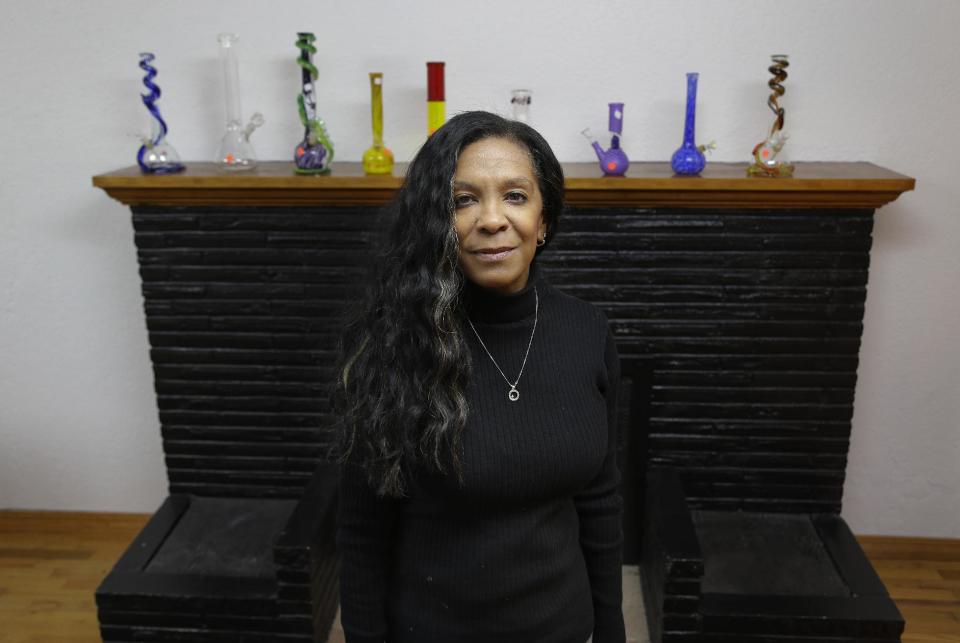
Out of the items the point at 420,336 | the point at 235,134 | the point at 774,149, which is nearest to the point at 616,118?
the point at 774,149

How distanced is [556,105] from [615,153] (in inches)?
10.5

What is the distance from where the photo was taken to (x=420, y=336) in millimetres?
1322

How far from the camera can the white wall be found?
2328mm

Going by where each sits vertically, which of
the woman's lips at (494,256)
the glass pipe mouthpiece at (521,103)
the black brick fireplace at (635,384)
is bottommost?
the black brick fireplace at (635,384)

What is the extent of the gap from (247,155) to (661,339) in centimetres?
131

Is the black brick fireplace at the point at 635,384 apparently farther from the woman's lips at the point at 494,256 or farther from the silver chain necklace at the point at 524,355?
the woman's lips at the point at 494,256

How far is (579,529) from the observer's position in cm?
152

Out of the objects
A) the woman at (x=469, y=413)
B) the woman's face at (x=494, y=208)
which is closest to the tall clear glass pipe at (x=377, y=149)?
the woman at (x=469, y=413)

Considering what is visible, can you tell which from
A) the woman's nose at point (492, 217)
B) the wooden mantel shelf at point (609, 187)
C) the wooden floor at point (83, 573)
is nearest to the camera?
the woman's nose at point (492, 217)

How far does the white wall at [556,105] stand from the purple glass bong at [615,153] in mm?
157

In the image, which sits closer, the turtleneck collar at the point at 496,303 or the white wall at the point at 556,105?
the turtleneck collar at the point at 496,303

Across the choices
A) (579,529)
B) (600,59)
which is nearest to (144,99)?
(600,59)

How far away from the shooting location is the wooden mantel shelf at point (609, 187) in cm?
220

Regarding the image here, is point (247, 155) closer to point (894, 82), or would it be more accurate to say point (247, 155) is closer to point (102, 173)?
point (102, 173)
